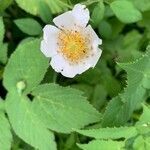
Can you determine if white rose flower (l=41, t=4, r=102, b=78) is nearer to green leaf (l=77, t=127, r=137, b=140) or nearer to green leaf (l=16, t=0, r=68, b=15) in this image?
green leaf (l=16, t=0, r=68, b=15)

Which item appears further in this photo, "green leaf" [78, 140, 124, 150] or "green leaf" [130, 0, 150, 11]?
"green leaf" [130, 0, 150, 11]

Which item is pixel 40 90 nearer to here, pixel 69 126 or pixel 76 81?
pixel 69 126

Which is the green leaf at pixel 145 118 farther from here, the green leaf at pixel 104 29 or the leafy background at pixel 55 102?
the green leaf at pixel 104 29

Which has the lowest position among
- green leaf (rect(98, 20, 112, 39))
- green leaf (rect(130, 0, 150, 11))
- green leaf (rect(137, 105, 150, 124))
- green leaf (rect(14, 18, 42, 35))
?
green leaf (rect(98, 20, 112, 39))

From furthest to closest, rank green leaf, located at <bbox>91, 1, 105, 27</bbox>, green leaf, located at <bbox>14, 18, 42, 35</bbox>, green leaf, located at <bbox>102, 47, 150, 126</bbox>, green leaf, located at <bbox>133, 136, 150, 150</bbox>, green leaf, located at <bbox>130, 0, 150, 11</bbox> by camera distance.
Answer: green leaf, located at <bbox>130, 0, 150, 11</bbox> < green leaf, located at <bbox>14, 18, 42, 35</bbox> < green leaf, located at <bbox>91, 1, 105, 27</bbox> < green leaf, located at <bbox>102, 47, 150, 126</bbox> < green leaf, located at <bbox>133, 136, 150, 150</bbox>

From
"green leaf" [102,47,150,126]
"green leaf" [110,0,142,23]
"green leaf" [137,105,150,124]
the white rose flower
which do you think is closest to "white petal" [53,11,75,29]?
the white rose flower

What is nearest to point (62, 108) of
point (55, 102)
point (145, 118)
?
point (55, 102)
